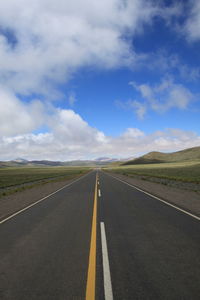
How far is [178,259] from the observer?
A: 477 centimetres

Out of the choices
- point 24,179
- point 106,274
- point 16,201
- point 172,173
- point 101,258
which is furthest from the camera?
point 172,173

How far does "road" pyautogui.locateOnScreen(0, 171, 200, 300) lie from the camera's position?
3.61 metres

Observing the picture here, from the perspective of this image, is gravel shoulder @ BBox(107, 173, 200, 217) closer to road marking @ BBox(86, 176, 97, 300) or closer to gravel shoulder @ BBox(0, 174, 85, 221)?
road marking @ BBox(86, 176, 97, 300)

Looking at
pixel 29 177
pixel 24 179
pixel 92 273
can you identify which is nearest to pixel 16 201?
pixel 92 273

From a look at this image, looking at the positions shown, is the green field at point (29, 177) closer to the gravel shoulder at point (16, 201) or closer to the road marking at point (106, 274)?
the gravel shoulder at point (16, 201)

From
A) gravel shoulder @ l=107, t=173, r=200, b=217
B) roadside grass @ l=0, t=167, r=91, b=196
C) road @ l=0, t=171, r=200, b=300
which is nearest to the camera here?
road @ l=0, t=171, r=200, b=300

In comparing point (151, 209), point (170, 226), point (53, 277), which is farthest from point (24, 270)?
point (151, 209)

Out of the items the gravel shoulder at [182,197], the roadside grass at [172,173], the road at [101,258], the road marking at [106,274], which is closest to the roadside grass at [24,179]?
the gravel shoulder at [182,197]

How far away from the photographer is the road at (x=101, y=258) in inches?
142

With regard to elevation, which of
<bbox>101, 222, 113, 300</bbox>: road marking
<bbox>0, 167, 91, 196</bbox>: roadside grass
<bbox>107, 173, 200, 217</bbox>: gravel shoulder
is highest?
<bbox>0, 167, 91, 196</bbox>: roadside grass

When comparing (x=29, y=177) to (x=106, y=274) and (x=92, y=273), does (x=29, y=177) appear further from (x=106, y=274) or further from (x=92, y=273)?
(x=106, y=274)

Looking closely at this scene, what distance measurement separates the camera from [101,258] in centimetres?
485

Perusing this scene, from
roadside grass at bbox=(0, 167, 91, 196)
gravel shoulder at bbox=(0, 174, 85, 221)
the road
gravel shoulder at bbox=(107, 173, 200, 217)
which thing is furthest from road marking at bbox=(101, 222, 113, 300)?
roadside grass at bbox=(0, 167, 91, 196)

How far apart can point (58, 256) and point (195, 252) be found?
336 cm
